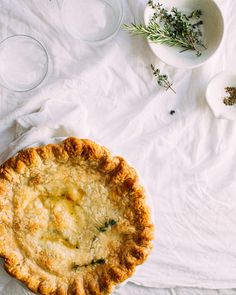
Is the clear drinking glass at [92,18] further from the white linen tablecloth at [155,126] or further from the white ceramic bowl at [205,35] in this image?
the white ceramic bowl at [205,35]

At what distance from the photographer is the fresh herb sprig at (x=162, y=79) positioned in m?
2.28

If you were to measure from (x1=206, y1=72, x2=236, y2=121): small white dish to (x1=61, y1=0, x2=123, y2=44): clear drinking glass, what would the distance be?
0.42 m

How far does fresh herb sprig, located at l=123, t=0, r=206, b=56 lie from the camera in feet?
7.25

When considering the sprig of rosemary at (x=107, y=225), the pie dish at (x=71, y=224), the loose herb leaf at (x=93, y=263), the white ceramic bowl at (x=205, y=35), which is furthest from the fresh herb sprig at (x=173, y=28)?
the loose herb leaf at (x=93, y=263)

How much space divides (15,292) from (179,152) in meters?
0.80

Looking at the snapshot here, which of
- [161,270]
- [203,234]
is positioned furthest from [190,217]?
[161,270]

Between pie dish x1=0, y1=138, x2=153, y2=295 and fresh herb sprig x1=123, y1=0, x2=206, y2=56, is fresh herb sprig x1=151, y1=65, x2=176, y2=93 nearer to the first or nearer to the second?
fresh herb sprig x1=123, y1=0, x2=206, y2=56

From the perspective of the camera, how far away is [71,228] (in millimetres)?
2082

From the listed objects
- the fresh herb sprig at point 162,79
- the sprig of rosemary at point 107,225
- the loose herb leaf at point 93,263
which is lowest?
the loose herb leaf at point 93,263

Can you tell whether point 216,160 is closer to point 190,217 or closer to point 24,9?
point 190,217

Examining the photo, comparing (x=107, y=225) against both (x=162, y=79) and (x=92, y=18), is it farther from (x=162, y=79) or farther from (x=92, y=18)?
(x=92, y=18)

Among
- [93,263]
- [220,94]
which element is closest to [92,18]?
[220,94]

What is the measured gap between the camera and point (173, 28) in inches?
89.4

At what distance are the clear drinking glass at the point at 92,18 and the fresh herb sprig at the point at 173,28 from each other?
0.06 meters
